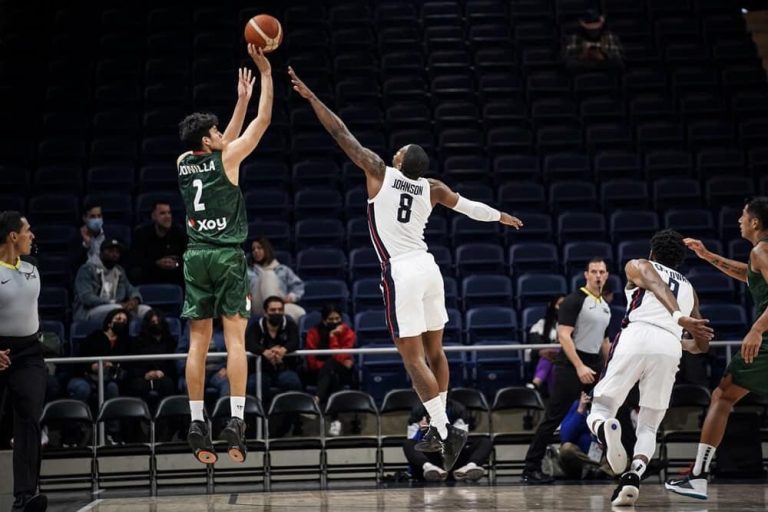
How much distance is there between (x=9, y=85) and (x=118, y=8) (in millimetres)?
2603

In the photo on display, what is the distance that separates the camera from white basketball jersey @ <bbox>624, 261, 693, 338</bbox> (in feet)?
28.4

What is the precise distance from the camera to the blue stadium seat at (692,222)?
14383 mm

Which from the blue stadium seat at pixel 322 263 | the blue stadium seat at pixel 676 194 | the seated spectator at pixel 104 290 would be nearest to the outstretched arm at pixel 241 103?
the seated spectator at pixel 104 290

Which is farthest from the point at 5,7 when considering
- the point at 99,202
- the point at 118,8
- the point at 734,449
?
the point at 734,449

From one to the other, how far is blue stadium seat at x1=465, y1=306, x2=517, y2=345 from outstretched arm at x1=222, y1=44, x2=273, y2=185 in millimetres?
5437

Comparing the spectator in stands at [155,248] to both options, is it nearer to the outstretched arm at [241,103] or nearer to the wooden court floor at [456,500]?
the wooden court floor at [456,500]

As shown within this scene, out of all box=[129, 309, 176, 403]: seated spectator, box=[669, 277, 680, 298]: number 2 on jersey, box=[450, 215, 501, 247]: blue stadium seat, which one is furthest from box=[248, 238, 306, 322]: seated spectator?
box=[669, 277, 680, 298]: number 2 on jersey

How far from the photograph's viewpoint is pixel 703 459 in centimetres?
888

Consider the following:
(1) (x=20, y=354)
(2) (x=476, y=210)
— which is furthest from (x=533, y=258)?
(1) (x=20, y=354)

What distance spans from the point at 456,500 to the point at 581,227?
6.32 m

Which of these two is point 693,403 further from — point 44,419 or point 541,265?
point 44,419

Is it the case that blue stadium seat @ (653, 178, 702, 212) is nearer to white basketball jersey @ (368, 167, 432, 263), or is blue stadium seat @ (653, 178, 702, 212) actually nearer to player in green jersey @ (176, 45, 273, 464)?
white basketball jersey @ (368, 167, 432, 263)

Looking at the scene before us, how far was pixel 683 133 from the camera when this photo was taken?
16.6 metres

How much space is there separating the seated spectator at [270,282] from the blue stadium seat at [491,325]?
195cm
